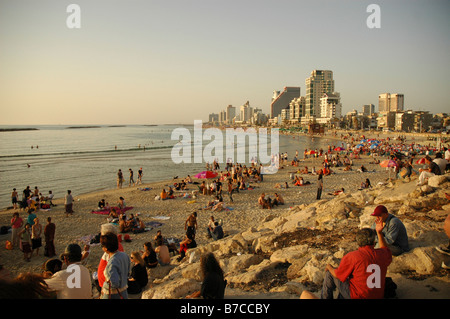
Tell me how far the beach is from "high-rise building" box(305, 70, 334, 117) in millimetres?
128814

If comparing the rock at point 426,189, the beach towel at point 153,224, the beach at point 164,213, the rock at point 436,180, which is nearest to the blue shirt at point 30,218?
Result: the beach at point 164,213

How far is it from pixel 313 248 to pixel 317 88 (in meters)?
150

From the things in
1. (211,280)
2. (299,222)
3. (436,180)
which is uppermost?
(436,180)

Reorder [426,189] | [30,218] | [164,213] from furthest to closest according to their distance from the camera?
[164,213], [30,218], [426,189]

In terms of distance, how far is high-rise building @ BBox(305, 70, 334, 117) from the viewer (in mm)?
141250

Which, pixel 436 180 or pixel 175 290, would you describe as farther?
pixel 436 180

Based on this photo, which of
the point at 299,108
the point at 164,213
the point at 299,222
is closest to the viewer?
the point at 299,222

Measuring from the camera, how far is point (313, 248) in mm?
5703

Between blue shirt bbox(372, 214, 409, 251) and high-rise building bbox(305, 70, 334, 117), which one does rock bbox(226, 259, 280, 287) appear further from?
high-rise building bbox(305, 70, 334, 117)

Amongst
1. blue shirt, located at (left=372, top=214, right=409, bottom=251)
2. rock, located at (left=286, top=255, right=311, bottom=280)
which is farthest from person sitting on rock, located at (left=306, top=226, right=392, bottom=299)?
rock, located at (left=286, top=255, right=311, bottom=280)

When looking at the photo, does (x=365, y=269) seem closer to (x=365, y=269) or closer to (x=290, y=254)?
(x=365, y=269)

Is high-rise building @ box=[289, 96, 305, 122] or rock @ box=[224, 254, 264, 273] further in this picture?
Answer: high-rise building @ box=[289, 96, 305, 122]

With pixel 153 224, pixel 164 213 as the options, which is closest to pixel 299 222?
pixel 153 224
